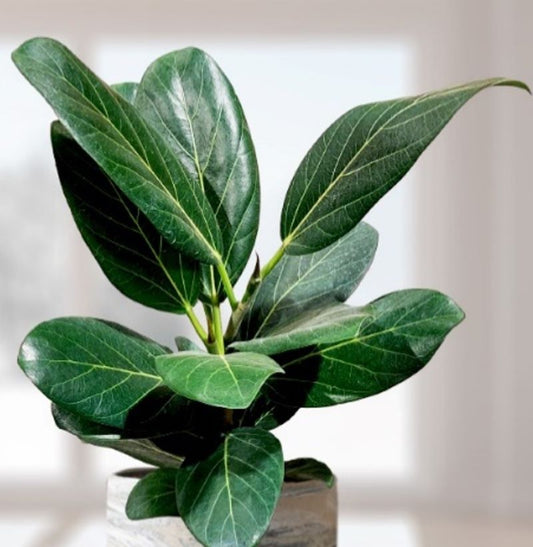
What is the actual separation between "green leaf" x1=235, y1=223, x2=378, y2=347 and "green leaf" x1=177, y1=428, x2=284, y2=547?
0.50 ft

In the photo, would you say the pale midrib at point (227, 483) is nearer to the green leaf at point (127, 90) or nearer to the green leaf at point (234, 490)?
the green leaf at point (234, 490)

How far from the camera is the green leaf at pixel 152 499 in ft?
2.51

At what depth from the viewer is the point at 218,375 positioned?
687 millimetres

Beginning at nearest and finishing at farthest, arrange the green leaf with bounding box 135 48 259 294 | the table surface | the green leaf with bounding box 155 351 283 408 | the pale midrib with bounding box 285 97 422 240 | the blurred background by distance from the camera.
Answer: the green leaf with bounding box 155 351 283 408, the pale midrib with bounding box 285 97 422 240, the green leaf with bounding box 135 48 259 294, the table surface, the blurred background

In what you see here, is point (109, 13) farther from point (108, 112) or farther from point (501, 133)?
point (108, 112)

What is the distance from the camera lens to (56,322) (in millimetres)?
752

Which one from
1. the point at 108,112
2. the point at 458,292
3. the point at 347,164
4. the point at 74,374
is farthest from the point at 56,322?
the point at 458,292

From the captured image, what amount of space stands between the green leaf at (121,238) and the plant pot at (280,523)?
6.6 inches

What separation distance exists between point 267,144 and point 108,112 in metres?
3.82

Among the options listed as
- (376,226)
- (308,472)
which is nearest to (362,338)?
(308,472)

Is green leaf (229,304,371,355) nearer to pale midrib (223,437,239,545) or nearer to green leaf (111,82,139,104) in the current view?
pale midrib (223,437,239,545)

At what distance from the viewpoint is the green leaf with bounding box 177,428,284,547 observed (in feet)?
2.25

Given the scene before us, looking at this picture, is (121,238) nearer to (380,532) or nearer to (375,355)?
(375,355)

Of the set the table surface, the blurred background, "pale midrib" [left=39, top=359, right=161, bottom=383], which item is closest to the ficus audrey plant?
"pale midrib" [left=39, top=359, right=161, bottom=383]
